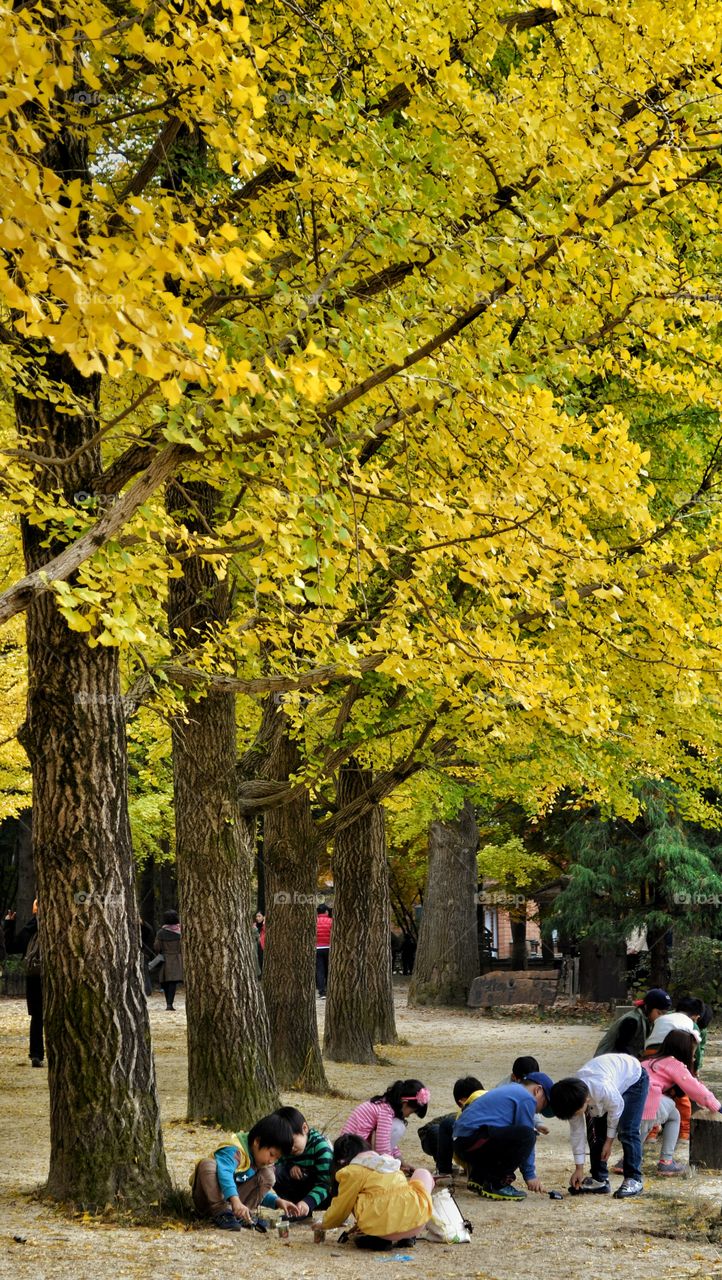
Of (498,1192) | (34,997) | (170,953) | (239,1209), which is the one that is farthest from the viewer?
(170,953)

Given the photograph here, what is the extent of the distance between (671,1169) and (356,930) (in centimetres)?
788

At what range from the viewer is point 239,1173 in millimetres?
8164

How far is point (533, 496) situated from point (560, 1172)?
583cm

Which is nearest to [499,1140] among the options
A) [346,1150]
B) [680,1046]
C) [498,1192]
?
[498,1192]

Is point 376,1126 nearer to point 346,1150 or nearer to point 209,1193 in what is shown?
point 346,1150

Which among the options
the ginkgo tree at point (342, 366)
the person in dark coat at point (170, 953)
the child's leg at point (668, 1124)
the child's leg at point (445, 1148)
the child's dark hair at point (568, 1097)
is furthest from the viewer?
the person in dark coat at point (170, 953)

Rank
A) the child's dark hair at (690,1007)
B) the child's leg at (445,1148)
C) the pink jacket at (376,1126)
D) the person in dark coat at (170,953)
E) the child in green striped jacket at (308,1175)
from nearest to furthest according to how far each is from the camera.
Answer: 1. the child in green striped jacket at (308,1175)
2. the pink jacket at (376,1126)
3. the child's leg at (445,1148)
4. the child's dark hair at (690,1007)
5. the person in dark coat at (170,953)

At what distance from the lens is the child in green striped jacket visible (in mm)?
8594

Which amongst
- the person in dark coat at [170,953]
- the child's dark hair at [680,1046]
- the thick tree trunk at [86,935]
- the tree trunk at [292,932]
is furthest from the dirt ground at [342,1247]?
the person in dark coat at [170,953]

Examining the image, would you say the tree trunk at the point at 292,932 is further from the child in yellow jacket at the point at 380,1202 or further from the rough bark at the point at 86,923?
the rough bark at the point at 86,923

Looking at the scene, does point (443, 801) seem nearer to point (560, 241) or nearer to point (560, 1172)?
point (560, 1172)

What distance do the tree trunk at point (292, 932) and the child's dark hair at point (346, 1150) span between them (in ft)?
19.2

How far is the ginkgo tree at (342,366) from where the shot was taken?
6.48 m

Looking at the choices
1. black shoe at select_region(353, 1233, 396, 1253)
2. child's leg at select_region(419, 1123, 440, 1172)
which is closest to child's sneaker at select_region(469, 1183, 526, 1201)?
child's leg at select_region(419, 1123, 440, 1172)
